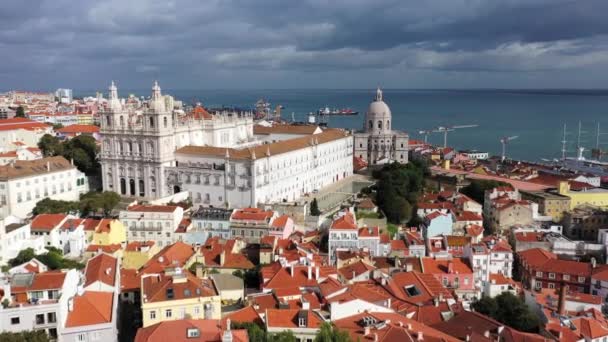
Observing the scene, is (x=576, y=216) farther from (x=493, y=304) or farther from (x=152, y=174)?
(x=152, y=174)

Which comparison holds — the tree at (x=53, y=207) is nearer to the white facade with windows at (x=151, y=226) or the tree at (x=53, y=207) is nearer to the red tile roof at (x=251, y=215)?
the white facade with windows at (x=151, y=226)

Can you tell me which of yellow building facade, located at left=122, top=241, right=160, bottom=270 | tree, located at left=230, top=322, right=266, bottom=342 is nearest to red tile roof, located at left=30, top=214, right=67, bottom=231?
yellow building facade, located at left=122, top=241, right=160, bottom=270

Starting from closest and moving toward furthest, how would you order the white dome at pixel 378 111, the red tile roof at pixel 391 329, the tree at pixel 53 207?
the red tile roof at pixel 391 329 < the tree at pixel 53 207 < the white dome at pixel 378 111

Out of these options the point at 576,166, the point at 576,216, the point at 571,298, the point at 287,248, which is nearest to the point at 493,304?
the point at 571,298

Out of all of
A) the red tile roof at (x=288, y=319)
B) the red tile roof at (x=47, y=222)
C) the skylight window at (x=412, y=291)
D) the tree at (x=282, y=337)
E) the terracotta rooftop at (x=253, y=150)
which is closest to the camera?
the tree at (x=282, y=337)

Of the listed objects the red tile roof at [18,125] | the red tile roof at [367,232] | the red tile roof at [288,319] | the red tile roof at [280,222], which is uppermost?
the red tile roof at [18,125]

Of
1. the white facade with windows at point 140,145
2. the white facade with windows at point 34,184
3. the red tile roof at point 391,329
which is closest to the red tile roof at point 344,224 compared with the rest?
the red tile roof at point 391,329

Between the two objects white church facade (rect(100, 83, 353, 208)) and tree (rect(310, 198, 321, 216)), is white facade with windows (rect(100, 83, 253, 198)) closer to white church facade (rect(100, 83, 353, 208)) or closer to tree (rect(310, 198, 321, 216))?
white church facade (rect(100, 83, 353, 208))

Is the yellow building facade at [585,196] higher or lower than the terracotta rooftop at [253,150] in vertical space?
lower
